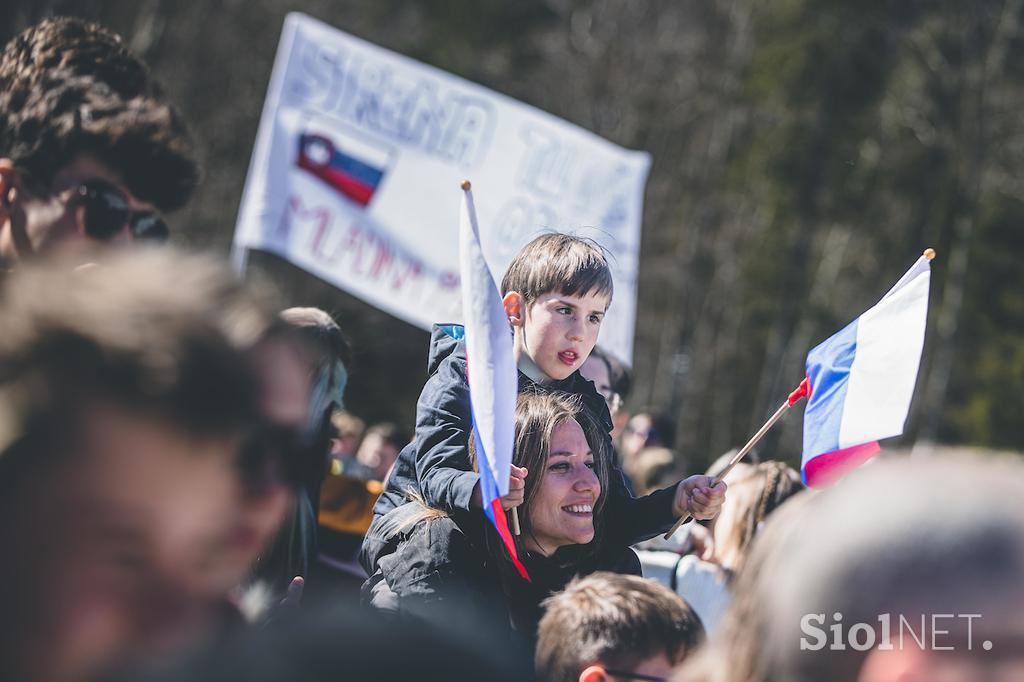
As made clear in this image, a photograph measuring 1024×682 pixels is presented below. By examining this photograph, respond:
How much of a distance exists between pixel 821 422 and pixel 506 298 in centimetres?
93

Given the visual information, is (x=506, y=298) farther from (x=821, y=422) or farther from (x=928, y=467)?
(x=928, y=467)

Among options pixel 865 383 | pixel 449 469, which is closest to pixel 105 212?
pixel 449 469

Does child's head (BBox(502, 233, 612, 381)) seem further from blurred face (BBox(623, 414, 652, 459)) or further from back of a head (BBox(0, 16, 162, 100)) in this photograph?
blurred face (BBox(623, 414, 652, 459))

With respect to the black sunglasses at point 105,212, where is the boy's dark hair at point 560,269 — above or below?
above

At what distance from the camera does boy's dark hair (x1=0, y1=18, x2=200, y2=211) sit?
229 cm

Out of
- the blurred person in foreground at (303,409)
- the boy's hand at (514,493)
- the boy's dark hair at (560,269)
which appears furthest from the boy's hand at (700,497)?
the blurred person in foreground at (303,409)

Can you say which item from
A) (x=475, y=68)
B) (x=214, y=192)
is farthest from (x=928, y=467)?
(x=475, y=68)

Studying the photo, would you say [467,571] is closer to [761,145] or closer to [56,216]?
[56,216]

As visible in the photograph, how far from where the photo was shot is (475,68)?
879 inches

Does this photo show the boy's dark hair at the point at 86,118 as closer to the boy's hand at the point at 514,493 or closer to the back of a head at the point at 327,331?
the back of a head at the point at 327,331

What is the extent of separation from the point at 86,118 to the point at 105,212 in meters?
0.20

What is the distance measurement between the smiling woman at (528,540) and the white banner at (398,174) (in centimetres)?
370

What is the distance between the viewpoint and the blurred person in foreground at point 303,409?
4.01 ft

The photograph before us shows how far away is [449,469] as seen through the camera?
108 inches
